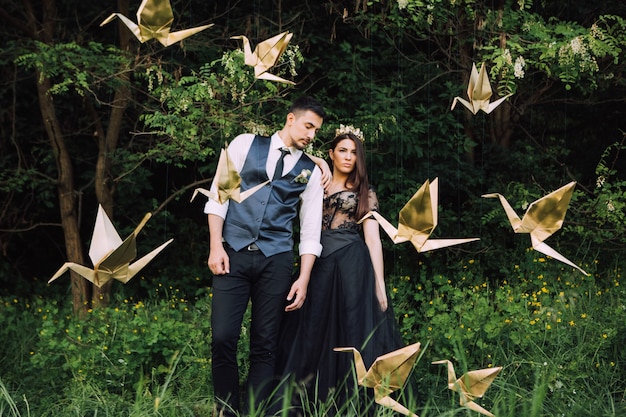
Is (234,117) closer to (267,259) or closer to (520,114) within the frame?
(267,259)

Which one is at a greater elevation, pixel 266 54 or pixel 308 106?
pixel 266 54

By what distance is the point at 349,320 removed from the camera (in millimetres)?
3998

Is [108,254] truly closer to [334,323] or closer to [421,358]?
[334,323]

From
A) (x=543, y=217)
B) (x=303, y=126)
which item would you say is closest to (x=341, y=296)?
(x=303, y=126)

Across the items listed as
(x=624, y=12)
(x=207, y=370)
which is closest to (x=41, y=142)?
(x=207, y=370)

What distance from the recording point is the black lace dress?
Result: 397 centimetres

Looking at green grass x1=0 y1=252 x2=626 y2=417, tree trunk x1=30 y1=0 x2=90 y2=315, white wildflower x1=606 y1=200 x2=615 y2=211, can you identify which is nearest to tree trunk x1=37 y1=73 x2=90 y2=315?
tree trunk x1=30 y1=0 x2=90 y2=315

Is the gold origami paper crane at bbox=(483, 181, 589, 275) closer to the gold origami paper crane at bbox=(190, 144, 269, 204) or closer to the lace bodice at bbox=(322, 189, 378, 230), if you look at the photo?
the gold origami paper crane at bbox=(190, 144, 269, 204)

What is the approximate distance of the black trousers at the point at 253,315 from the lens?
3.55 meters

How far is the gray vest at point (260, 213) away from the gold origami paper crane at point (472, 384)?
1069 millimetres

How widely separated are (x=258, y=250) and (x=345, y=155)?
0.73m

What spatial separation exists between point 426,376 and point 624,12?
12.5ft

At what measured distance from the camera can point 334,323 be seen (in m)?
4.03

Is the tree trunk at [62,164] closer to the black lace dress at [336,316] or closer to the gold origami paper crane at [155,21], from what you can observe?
the black lace dress at [336,316]
